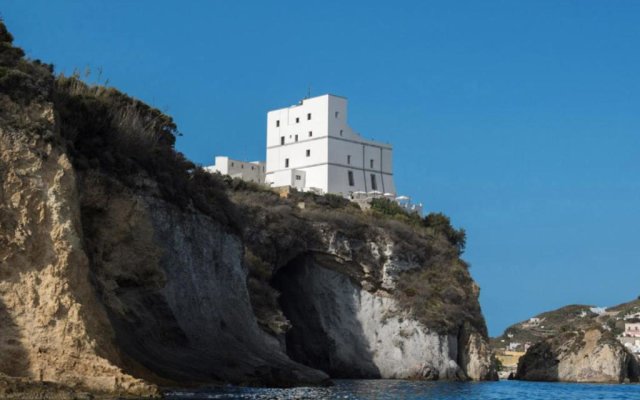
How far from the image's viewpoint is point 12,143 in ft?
91.2

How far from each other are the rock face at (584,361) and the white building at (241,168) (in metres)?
24.1

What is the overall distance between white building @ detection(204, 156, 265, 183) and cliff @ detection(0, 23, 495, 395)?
9494 millimetres

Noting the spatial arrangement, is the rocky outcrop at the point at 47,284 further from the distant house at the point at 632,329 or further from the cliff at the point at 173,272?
the distant house at the point at 632,329

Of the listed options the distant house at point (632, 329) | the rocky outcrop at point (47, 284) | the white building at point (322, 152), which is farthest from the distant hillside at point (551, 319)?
the rocky outcrop at point (47, 284)

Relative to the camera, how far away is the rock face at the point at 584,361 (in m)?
72.0

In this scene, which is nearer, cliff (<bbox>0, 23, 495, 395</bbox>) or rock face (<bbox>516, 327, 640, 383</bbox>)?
cliff (<bbox>0, 23, 495, 395</bbox>)

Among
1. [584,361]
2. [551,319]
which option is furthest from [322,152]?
[551,319]

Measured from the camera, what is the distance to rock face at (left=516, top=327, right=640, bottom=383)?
72.0 meters

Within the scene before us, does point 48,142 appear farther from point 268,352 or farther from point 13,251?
point 268,352

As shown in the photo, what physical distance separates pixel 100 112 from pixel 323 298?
92.0 feet

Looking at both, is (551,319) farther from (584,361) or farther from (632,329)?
(584,361)

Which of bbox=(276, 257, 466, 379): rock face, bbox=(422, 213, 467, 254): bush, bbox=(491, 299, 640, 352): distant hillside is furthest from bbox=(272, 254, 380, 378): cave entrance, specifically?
bbox=(491, 299, 640, 352): distant hillside

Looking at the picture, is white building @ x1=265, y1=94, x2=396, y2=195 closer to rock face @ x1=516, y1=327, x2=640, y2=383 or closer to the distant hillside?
rock face @ x1=516, y1=327, x2=640, y2=383

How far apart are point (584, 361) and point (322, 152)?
2429 cm
